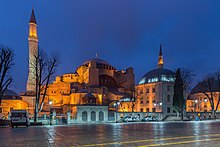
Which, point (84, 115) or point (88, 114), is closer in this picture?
point (84, 115)

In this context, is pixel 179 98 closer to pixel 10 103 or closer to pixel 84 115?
pixel 84 115

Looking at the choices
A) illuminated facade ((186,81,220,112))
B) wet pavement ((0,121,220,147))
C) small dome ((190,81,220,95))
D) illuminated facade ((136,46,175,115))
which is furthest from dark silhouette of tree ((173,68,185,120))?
wet pavement ((0,121,220,147))

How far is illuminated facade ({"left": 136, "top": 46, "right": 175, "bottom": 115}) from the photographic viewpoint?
227 ft

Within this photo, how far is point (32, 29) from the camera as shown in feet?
263

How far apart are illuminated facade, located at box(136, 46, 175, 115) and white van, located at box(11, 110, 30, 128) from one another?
45.6 metres

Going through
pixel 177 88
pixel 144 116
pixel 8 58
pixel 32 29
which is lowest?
pixel 144 116

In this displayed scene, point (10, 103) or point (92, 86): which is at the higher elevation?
point (92, 86)

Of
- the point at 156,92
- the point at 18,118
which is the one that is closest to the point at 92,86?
the point at 156,92

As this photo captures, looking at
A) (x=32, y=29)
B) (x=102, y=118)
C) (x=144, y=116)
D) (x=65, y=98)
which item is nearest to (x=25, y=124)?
(x=102, y=118)

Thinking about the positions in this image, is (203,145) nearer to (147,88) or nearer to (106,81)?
(147,88)

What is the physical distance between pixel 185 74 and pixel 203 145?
5393 cm

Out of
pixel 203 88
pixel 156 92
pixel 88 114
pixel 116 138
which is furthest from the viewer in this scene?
pixel 203 88

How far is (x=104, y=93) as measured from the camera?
82188 mm

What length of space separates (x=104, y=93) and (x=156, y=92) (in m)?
18.9
